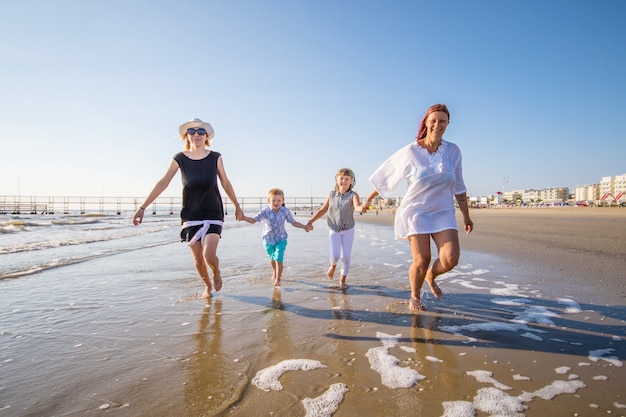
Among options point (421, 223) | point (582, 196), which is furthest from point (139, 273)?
point (582, 196)

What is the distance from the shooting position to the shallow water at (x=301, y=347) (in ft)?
5.88

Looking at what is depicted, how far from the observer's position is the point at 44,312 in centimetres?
346

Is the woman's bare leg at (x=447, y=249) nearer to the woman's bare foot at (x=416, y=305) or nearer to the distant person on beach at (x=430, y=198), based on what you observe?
the distant person on beach at (x=430, y=198)

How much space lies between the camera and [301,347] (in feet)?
8.28

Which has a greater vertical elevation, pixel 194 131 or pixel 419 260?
pixel 194 131

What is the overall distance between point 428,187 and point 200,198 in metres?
2.71

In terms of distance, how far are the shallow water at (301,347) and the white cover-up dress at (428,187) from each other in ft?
2.92

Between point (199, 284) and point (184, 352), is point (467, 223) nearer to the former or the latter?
point (184, 352)

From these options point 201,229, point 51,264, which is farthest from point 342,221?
point 51,264

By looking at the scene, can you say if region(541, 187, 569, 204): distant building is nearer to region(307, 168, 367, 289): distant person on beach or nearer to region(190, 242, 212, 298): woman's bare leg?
region(307, 168, 367, 289): distant person on beach

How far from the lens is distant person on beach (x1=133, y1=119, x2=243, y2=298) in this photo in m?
4.18

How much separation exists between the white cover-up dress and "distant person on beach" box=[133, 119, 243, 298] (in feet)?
7.35

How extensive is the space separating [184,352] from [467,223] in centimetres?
319

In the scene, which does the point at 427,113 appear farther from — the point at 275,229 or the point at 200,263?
the point at 200,263
